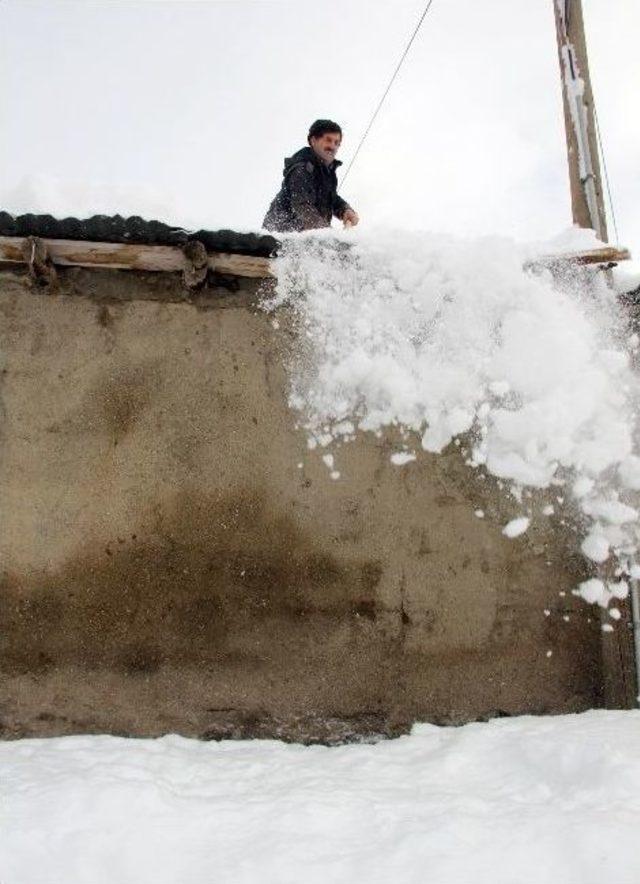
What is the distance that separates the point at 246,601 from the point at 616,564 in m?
2.25

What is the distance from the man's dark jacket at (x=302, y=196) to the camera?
4738 millimetres

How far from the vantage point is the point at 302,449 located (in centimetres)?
366

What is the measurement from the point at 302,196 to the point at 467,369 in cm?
207

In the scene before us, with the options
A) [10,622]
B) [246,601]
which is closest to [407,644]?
[246,601]

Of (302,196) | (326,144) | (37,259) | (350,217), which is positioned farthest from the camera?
(350,217)

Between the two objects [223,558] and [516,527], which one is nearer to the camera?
[223,558]

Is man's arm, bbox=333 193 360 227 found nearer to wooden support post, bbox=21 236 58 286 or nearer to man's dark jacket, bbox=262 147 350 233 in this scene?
man's dark jacket, bbox=262 147 350 233

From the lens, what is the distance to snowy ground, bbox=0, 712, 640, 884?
2.09 m

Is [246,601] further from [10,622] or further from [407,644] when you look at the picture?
[10,622]

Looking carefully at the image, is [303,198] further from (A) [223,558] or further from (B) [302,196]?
(A) [223,558]

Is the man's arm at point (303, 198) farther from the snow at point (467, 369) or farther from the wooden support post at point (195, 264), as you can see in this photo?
the wooden support post at point (195, 264)

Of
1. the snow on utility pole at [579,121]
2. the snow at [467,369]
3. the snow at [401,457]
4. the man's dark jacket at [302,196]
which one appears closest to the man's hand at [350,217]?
the man's dark jacket at [302,196]

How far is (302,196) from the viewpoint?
4793 mm

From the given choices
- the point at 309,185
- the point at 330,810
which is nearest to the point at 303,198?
the point at 309,185
